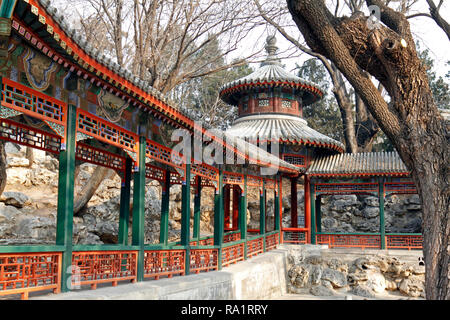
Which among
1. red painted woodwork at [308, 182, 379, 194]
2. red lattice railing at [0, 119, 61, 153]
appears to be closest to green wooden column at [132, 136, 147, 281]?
red lattice railing at [0, 119, 61, 153]

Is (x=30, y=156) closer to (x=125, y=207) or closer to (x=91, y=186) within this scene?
(x=91, y=186)

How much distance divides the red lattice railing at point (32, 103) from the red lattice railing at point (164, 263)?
313cm

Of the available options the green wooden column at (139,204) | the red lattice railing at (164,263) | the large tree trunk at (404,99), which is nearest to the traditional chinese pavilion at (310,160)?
the red lattice railing at (164,263)

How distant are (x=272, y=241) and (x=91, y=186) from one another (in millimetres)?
6587

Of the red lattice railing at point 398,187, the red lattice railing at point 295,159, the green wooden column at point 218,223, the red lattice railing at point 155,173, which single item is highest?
the red lattice railing at point 295,159

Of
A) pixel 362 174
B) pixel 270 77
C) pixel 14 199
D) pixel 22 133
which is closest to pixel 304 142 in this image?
pixel 362 174

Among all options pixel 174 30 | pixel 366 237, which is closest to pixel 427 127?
pixel 174 30

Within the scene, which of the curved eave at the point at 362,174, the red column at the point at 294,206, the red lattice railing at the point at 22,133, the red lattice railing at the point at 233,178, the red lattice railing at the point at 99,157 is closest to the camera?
the red lattice railing at the point at 22,133

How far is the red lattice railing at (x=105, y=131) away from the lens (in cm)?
657

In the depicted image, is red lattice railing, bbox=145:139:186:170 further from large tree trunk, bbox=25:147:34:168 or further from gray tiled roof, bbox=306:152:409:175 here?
large tree trunk, bbox=25:147:34:168

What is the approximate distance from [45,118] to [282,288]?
9923 millimetres

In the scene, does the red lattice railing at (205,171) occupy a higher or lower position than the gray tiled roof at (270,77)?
lower

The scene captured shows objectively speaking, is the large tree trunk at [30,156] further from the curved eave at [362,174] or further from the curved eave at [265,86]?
the curved eave at [362,174]

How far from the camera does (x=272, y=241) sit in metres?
15.9
